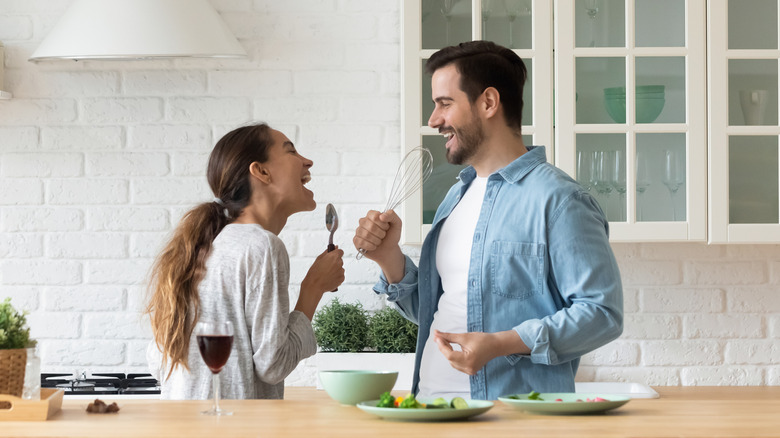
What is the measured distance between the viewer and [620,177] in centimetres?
303

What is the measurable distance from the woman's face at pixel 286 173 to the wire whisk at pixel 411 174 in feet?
1.90

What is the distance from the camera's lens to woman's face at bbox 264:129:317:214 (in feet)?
7.85

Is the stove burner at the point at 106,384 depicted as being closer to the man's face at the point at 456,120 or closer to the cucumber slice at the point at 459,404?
the man's face at the point at 456,120

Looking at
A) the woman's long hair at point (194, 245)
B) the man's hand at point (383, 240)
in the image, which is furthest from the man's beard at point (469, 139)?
the woman's long hair at point (194, 245)

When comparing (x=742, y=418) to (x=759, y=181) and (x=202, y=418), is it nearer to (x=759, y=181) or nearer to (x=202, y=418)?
(x=202, y=418)

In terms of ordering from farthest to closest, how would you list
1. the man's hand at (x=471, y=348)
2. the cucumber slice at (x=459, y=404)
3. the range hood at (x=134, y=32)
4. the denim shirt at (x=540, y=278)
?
1. the range hood at (x=134, y=32)
2. the denim shirt at (x=540, y=278)
3. the man's hand at (x=471, y=348)
4. the cucumber slice at (x=459, y=404)

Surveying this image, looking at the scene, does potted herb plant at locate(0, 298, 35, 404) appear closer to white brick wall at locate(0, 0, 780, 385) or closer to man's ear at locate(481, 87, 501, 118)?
man's ear at locate(481, 87, 501, 118)

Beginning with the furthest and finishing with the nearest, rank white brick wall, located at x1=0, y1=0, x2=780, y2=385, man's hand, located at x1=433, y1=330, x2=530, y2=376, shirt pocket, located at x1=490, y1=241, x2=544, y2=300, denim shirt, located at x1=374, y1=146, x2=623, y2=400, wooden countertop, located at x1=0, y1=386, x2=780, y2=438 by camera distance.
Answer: white brick wall, located at x1=0, y1=0, x2=780, y2=385 < shirt pocket, located at x1=490, y1=241, x2=544, y2=300 < denim shirt, located at x1=374, y1=146, x2=623, y2=400 < man's hand, located at x1=433, y1=330, x2=530, y2=376 < wooden countertop, located at x1=0, y1=386, x2=780, y2=438

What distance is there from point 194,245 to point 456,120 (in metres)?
0.71

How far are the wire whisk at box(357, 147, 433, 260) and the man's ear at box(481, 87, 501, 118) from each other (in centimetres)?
63

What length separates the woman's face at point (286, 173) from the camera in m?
2.39

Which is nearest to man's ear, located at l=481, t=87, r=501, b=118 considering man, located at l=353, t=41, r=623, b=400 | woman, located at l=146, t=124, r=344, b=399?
man, located at l=353, t=41, r=623, b=400

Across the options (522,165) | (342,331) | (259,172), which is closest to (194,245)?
(259,172)

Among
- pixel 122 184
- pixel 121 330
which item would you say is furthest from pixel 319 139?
pixel 121 330
